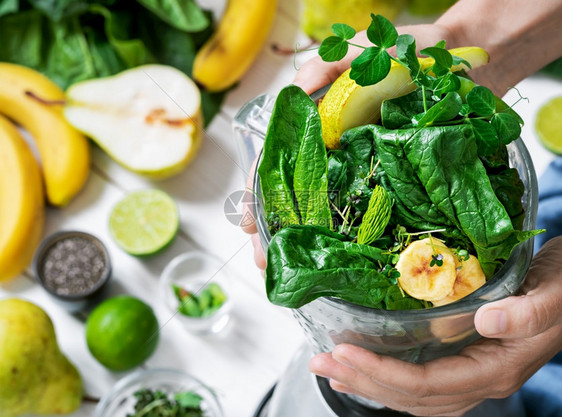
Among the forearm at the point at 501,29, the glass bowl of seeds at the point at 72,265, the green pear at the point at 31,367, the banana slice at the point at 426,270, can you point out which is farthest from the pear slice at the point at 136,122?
the banana slice at the point at 426,270

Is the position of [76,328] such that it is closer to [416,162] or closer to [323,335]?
[323,335]

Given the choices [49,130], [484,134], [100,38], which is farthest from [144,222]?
[484,134]

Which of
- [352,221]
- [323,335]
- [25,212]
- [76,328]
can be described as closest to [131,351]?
[76,328]

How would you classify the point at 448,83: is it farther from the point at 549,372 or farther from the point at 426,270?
the point at 549,372

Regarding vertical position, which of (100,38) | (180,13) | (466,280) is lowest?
(100,38)

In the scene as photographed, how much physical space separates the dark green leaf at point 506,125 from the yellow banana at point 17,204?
0.77m

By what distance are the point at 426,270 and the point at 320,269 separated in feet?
0.24

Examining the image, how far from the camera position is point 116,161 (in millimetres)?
1042

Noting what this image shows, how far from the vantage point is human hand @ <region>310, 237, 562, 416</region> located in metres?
0.51

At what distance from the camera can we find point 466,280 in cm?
43

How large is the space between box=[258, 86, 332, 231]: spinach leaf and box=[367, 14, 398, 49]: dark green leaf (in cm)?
6

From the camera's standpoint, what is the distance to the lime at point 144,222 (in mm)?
988

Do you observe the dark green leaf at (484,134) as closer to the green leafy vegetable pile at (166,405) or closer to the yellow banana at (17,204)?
the green leafy vegetable pile at (166,405)

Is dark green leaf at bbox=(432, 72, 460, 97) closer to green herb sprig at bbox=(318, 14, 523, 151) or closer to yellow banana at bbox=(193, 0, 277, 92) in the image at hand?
green herb sprig at bbox=(318, 14, 523, 151)
